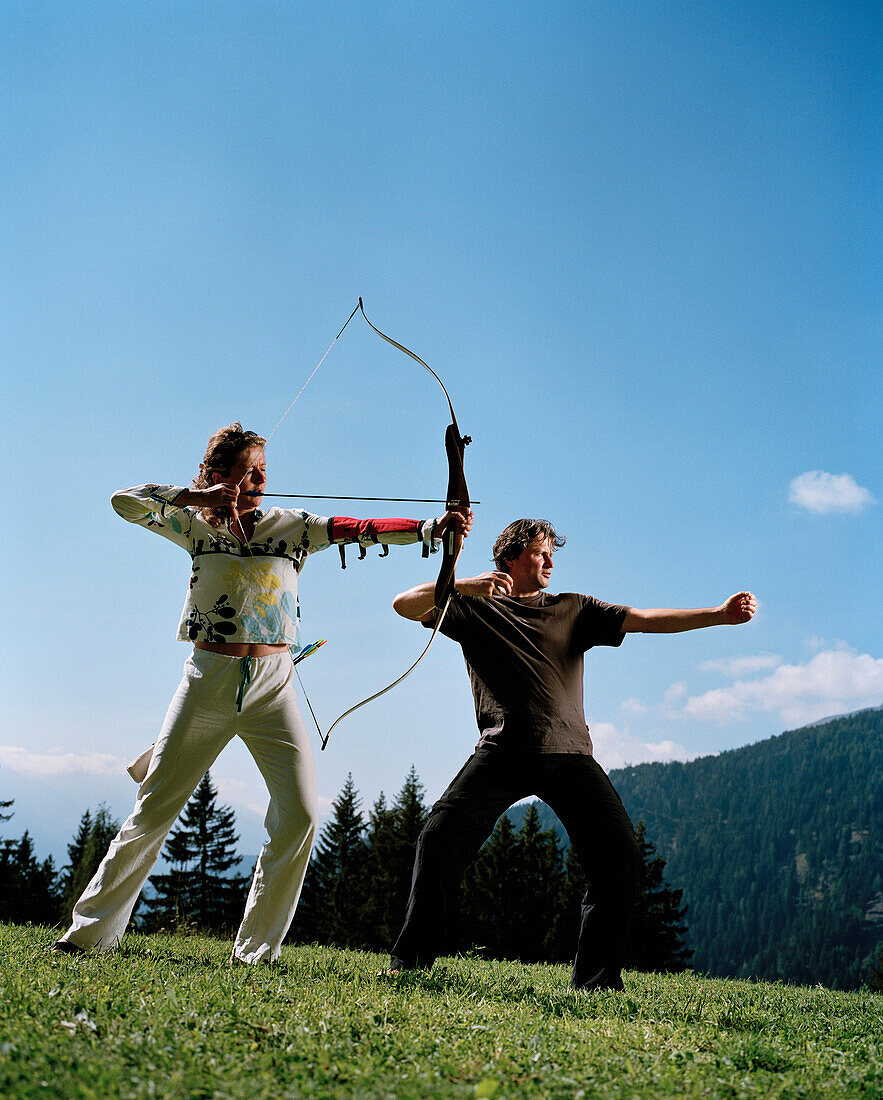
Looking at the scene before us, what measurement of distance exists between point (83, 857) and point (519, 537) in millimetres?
57116

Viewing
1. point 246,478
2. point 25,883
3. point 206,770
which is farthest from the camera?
point 25,883

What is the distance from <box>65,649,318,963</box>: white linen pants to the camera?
3961mm

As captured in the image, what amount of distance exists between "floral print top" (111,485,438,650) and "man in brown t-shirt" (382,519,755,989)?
1.68ft

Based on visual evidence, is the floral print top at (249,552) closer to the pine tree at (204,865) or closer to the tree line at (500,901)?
the tree line at (500,901)

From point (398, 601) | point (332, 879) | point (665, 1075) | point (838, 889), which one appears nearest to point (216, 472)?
point (398, 601)

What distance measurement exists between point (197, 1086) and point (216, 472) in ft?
10.2

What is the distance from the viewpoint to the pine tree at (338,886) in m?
45.4

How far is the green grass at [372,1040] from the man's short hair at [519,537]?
94.2 inches

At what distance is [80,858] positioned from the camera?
56.4 meters

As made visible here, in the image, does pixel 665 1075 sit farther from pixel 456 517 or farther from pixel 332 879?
pixel 332 879

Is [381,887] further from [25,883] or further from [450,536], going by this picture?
[450,536]

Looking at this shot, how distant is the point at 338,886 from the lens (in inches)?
1858

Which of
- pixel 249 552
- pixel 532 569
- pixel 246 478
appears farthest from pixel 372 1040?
pixel 532 569

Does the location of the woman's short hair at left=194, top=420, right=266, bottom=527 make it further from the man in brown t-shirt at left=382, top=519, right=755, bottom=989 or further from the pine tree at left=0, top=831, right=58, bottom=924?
the pine tree at left=0, top=831, right=58, bottom=924
